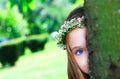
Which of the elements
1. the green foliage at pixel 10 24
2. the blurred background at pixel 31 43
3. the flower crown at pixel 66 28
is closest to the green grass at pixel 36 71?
the blurred background at pixel 31 43

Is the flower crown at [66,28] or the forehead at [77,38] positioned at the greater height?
the flower crown at [66,28]

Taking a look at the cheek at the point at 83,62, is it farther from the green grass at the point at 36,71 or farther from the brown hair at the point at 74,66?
the green grass at the point at 36,71

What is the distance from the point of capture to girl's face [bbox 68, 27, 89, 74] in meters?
2.29

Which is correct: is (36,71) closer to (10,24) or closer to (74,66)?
(74,66)

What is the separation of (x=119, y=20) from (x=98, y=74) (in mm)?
241

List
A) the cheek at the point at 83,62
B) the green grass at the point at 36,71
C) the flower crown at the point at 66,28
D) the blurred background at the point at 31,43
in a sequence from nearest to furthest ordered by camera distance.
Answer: the cheek at the point at 83,62 → the flower crown at the point at 66,28 → the blurred background at the point at 31,43 → the green grass at the point at 36,71

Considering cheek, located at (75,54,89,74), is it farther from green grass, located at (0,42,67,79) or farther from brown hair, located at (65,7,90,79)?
green grass, located at (0,42,67,79)

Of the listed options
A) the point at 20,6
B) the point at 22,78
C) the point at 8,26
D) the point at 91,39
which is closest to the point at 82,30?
the point at 91,39

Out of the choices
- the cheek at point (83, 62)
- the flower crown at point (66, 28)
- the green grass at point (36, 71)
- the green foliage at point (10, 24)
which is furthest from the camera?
the green foliage at point (10, 24)

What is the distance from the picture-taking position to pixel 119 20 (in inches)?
76.9

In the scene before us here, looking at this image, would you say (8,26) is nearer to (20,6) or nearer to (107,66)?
(20,6)

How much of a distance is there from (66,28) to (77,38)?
0.45 feet

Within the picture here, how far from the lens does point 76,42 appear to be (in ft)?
7.79

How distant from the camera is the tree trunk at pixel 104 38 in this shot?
1.95 m
